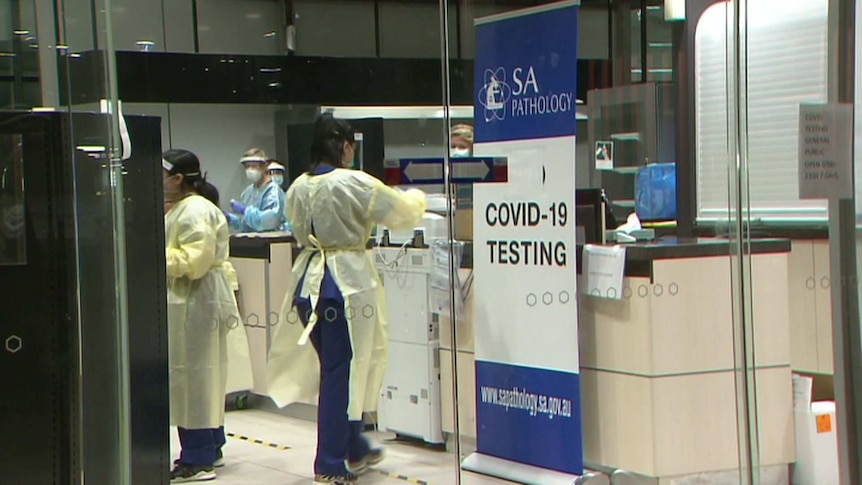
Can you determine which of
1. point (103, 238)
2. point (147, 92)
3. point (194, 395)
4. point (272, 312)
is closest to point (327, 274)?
point (272, 312)

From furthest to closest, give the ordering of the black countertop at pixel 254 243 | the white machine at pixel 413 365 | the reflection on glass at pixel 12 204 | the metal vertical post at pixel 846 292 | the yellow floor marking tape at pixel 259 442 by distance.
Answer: the white machine at pixel 413 365, the yellow floor marking tape at pixel 259 442, the black countertop at pixel 254 243, the metal vertical post at pixel 846 292, the reflection on glass at pixel 12 204

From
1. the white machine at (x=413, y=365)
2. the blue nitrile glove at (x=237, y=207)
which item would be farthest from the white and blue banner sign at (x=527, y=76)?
the blue nitrile glove at (x=237, y=207)

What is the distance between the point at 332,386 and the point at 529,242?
0.93 metres

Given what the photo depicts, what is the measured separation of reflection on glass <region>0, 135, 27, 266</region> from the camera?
1.89m

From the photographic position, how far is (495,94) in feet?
12.2

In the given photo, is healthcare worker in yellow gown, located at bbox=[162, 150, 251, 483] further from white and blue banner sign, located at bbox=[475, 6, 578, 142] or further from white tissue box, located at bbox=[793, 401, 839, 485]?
white tissue box, located at bbox=[793, 401, 839, 485]

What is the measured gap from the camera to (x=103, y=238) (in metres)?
2.04

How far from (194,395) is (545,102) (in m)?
1.64

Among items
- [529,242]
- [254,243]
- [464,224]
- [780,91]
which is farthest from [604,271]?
[254,243]

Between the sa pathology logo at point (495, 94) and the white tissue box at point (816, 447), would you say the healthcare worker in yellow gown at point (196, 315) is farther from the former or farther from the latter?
the white tissue box at point (816, 447)

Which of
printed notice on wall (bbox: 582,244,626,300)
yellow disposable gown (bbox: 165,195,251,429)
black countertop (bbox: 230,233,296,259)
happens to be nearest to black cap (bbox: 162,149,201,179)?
yellow disposable gown (bbox: 165,195,251,429)

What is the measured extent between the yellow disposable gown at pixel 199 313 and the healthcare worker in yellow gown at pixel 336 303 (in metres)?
0.20

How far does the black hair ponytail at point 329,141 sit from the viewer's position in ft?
12.8

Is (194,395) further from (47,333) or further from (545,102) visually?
(47,333)
